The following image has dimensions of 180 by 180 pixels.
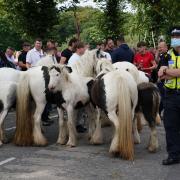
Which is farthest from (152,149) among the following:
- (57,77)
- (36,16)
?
(36,16)

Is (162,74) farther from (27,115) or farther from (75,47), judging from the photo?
(75,47)

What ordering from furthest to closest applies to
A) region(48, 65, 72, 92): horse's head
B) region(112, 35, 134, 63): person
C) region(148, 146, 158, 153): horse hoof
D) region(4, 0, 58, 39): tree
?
region(4, 0, 58, 39): tree
region(112, 35, 134, 63): person
region(48, 65, 72, 92): horse's head
region(148, 146, 158, 153): horse hoof

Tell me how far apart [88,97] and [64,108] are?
57 centimetres

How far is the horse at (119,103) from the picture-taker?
710cm

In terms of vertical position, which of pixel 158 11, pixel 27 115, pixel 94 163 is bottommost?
pixel 94 163

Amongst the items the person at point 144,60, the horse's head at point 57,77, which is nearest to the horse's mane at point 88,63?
the horse's head at point 57,77

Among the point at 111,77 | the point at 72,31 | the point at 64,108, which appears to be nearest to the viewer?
the point at 111,77

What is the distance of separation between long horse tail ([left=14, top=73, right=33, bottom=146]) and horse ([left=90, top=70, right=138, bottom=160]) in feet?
4.59

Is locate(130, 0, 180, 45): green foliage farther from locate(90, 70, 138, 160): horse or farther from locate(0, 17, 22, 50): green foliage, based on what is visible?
locate(0, 17, 22, 50): green foliage

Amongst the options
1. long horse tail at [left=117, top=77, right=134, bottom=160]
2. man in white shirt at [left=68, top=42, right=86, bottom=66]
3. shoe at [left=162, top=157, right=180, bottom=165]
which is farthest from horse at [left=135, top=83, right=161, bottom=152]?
man in white shirt at [left=68, top=42, right=86, bottom=66]

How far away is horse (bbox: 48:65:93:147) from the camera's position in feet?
26.5

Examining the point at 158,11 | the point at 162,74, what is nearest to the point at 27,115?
the point at 162,74

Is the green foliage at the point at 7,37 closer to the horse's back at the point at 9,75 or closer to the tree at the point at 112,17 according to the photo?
the tree at the point at 112,17

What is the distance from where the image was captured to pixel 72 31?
70062mm
